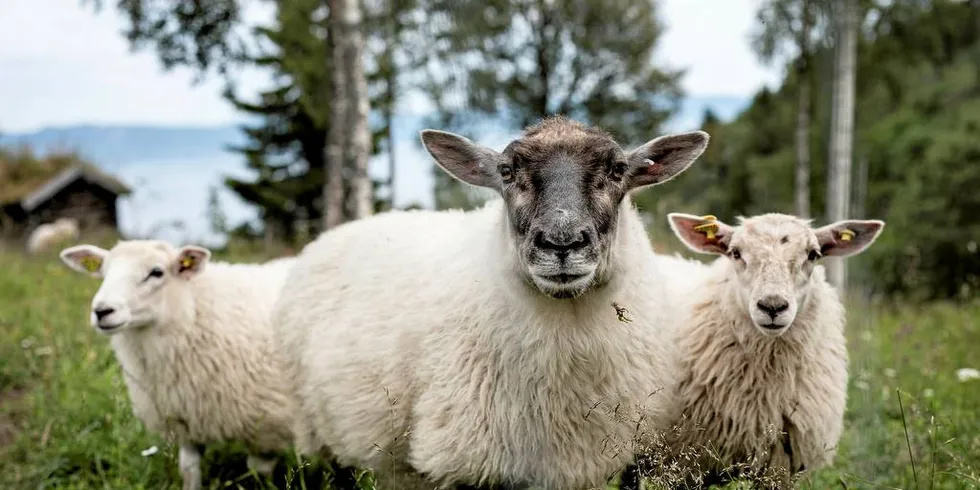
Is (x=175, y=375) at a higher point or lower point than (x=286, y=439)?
higher

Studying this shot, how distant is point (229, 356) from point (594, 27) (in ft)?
78.0

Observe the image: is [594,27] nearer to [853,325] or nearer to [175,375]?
[853,325]

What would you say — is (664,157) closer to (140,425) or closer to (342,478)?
(342,478)

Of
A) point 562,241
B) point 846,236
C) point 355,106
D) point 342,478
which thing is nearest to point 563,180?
point 562,241

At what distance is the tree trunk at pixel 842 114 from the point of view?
14.2 meters

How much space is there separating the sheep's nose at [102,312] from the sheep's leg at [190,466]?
1.04 meters

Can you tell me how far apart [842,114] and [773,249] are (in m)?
12.0

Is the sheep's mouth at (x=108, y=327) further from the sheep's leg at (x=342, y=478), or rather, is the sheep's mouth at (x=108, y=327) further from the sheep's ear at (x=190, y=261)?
the sheep's leg at (x=342, y=478)

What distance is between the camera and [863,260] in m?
22.3

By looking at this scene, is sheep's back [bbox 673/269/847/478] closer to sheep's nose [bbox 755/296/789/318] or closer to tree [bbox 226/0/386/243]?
sheep's nose [bbox 755/296/789/318]

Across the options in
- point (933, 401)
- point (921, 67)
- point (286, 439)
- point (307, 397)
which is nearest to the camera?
point (307, 397)

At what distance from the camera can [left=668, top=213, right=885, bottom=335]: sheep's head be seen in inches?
159

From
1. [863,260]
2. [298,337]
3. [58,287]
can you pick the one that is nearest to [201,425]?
[298,337]

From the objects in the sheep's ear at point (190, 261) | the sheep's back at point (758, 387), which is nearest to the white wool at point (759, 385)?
the sheep's back at point (758, 387)
